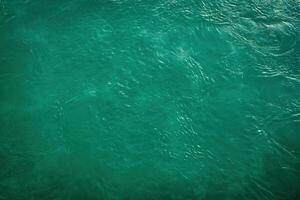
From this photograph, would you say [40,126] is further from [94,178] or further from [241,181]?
[241,181]

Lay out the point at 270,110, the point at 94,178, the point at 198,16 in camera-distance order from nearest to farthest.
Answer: the point at 94,178 → the point at 270,110 → the point at 198,16

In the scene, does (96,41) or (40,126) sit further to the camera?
(96,41)

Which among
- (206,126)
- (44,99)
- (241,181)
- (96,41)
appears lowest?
(241,181)

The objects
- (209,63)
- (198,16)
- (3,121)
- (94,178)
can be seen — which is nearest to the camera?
(94,178)

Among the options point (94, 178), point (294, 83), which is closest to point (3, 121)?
point (94, 178)

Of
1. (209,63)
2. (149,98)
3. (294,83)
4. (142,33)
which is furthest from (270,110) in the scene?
(142,33)

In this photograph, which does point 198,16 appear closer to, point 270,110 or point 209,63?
point 209,63

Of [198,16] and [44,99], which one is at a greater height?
[198,16]
